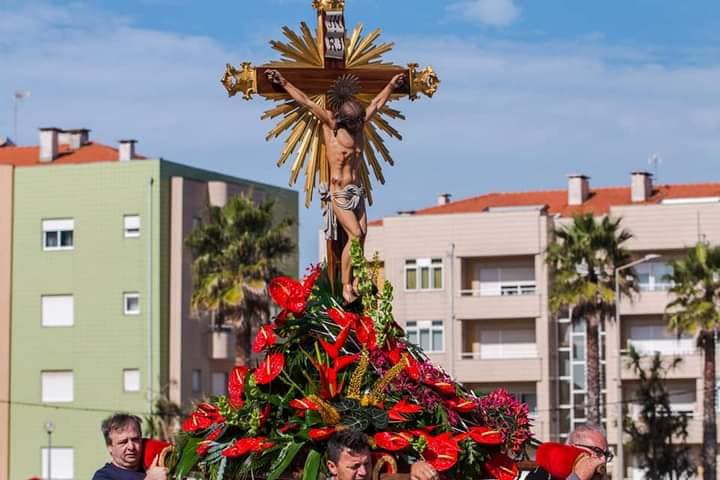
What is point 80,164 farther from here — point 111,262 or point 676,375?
point 676,375

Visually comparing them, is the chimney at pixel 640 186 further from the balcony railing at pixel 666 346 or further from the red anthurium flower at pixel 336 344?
the red anthurium flower at pixel 336 344

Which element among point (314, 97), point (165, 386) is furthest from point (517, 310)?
point (314, 97)

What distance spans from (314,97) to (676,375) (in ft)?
205

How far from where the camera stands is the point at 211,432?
10711mm

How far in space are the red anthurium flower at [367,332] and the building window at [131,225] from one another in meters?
64.3

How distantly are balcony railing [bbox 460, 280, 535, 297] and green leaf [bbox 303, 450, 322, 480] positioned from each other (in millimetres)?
66506

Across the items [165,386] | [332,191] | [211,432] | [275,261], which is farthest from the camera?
[165,386]

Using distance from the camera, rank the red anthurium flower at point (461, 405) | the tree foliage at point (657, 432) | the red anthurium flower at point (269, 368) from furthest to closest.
Answer: the tree foliage at point (657, 432) < the red anthurium flower at point (461, 405) < the red anthurium flower at point (269, 368)

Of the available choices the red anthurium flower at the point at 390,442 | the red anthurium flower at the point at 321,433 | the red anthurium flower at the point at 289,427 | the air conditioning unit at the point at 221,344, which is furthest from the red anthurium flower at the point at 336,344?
the air conditioning unit at the point at 221,344

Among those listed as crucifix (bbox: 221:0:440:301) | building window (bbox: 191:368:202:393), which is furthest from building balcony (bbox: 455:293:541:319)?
crucifix (bbox: 221:0:440:301)

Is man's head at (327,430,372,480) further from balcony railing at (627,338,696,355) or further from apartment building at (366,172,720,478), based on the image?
balcony railing at (627,338,696,355)

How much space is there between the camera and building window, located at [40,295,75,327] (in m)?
75.2

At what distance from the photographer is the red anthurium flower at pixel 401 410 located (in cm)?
1023

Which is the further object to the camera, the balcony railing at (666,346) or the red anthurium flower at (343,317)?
the balcony railing at (666,346)
